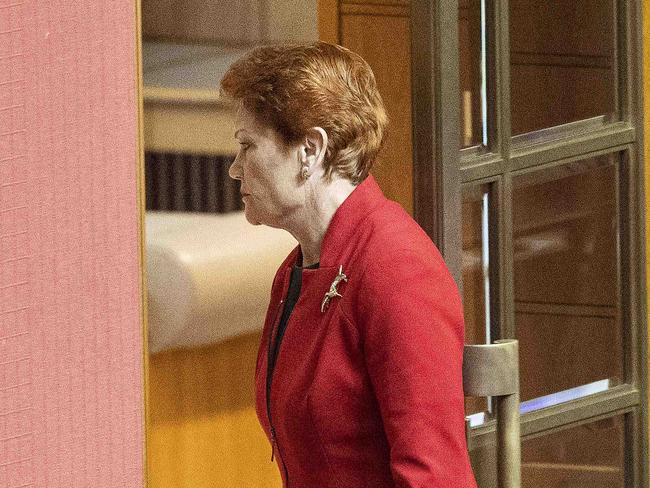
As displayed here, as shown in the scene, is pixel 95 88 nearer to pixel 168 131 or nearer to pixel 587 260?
pixel 168 131

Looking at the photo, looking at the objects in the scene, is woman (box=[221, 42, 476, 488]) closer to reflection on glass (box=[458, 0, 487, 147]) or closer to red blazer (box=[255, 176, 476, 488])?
red blazer (box=[255, 176, 476, 488])

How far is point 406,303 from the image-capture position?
4.53 ft

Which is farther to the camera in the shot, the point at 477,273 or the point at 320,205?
the point at 477,273

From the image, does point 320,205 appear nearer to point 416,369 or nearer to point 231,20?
point 416,369

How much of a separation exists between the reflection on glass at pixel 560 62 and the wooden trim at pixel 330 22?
23.6 inches

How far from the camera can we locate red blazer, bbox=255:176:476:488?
1.37m

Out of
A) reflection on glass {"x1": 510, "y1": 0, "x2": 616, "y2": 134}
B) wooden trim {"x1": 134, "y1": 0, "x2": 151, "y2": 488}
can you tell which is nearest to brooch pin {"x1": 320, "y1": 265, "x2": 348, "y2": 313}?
wooden trim {"x1": 134, "y1": 0, "x2": 151, "y2": 488}

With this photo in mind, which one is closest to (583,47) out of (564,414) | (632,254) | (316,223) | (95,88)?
(632,254)

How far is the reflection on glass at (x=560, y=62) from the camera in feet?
6.59

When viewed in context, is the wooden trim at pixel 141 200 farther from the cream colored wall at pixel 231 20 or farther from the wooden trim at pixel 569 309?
the wooden trim at pixel 569 309

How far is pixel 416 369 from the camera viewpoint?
1.37 meters

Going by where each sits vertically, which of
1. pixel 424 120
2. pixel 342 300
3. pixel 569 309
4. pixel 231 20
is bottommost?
pixel 569 309

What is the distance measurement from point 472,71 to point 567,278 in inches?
19.1

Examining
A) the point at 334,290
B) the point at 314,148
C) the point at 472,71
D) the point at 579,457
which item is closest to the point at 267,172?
the point at 314,148
